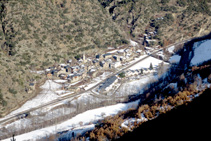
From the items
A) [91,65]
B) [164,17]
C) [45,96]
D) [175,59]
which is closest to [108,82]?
[91,65]

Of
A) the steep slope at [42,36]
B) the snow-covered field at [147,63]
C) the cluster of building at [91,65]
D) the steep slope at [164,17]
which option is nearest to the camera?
the steep slope at [42,36]

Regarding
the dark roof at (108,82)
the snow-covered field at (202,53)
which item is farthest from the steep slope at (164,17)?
the dark roof at (108,82)

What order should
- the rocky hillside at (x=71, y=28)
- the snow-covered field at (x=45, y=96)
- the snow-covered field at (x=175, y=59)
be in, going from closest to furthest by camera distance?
the snow-covered field at (x=45, y=96) < the rocky hillside at (x=71, y=28) < the snow-covered field at (x=175, y=59)

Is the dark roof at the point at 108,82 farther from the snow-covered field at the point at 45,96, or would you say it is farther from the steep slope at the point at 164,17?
the steep slope at the point at 164,17

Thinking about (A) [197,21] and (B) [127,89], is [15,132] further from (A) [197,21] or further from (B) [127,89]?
(A) [197,21]

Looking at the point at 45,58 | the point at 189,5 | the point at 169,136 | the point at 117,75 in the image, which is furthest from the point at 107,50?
the point at 169,136
